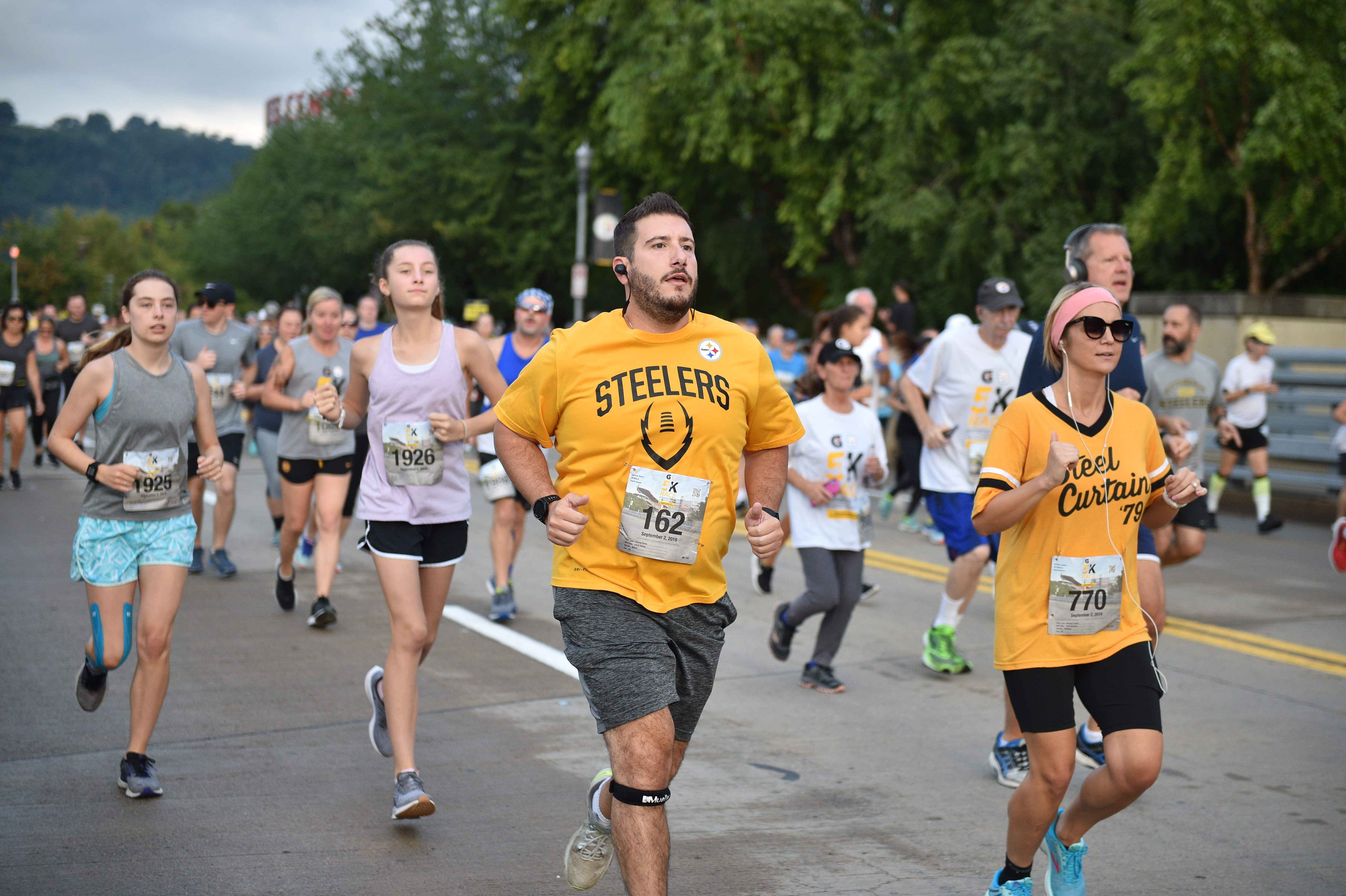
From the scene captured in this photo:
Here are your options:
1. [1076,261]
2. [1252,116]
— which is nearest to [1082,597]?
[1076,261]

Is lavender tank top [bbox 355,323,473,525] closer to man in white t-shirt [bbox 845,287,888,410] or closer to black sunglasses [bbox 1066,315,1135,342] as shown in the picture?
black sunglasses [bbox 1066,315,1135,342]

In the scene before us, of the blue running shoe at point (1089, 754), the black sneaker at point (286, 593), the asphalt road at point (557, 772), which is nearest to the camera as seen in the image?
the asphalt road at point (557, 772)

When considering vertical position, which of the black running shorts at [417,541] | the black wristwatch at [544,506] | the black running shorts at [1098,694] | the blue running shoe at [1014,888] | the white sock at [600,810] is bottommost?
the blue running shoe at [1014,888]

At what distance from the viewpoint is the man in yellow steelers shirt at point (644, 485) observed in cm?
352

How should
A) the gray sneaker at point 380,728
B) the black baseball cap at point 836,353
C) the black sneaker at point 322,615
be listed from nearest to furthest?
the gray sneaker at point 380,728
the black baseball cap at point 836,353
the black sneaker at point 322,615

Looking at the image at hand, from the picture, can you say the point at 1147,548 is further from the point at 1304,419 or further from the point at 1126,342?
the point at 1304,419

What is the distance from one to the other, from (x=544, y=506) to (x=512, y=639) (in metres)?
4.33

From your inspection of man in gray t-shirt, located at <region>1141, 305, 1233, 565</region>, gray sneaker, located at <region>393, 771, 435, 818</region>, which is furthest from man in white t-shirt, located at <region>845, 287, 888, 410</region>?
gray sneaker, located at <region>393, 771, 435, 818</region>

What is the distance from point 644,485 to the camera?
3557 millimetres

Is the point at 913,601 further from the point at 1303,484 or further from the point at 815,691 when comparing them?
the point at 1303,484

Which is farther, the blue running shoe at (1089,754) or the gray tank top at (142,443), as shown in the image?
the blue running shoe at (1089,754)

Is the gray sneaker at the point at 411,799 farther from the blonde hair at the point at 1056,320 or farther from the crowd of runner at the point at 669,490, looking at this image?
the blonde hair at the point at 1056,320

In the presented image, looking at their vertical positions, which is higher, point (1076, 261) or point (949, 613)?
point (1076, 261)

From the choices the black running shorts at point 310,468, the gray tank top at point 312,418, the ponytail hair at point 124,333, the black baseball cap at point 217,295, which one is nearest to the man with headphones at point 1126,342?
the ponytail hair at point 124,333
